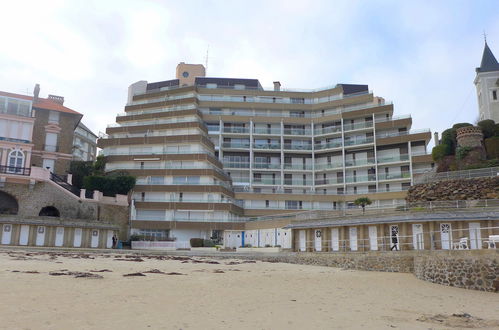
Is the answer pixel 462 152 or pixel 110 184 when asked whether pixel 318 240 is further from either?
pixel 110 184

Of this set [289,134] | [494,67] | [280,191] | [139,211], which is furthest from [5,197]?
[494,67]

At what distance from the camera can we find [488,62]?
2906 inches

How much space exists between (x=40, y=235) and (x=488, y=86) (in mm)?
69432

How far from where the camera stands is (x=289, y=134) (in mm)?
75125

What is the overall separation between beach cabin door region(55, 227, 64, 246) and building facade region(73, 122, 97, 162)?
52866 millimetres

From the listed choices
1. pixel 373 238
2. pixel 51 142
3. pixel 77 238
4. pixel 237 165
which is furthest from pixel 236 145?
pixel 373 238

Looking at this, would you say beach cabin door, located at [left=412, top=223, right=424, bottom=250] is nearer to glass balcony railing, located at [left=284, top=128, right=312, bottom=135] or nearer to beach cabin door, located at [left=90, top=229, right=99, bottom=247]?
beach cabin door, located at [left=90, top=229, right=99, bottom=247]

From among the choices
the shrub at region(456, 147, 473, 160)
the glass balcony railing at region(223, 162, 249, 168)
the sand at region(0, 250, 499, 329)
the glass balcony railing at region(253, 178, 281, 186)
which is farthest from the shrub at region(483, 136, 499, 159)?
the sand at region(0, 250, 499, 329)

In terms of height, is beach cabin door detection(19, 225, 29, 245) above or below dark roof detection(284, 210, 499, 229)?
below

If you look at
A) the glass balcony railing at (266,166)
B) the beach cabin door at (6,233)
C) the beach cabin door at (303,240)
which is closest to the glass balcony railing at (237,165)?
the glass balcony railing at (266,166)

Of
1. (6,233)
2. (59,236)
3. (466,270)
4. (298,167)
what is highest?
(298,167)

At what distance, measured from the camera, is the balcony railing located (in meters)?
45.1

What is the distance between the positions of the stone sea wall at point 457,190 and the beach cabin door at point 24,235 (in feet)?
129

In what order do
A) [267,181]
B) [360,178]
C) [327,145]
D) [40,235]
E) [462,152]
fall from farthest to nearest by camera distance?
[327,145] < [267,181] < [360,178] < [462,152] < [40,235]
